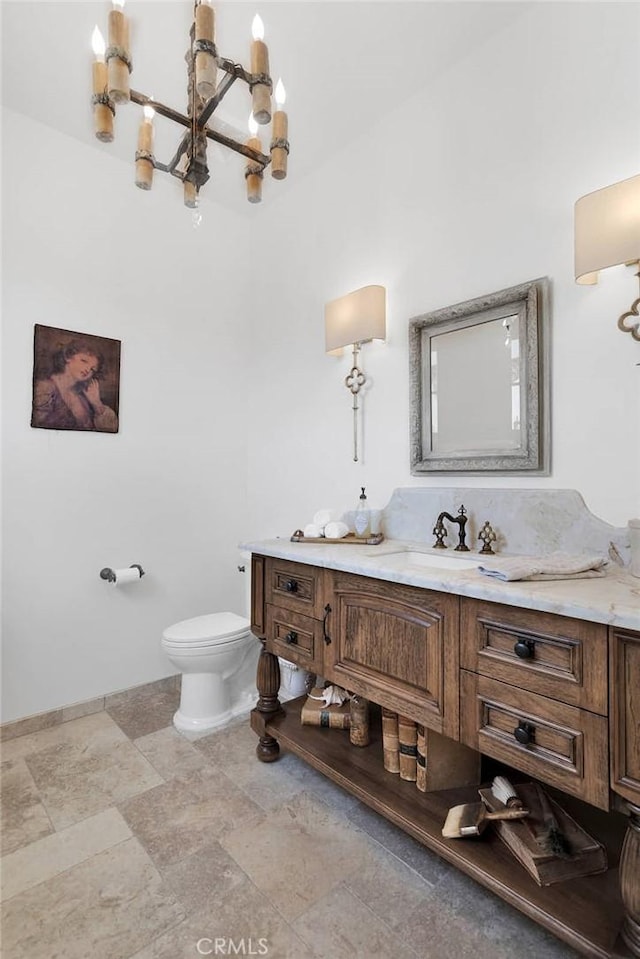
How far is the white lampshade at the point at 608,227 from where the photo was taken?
135cm

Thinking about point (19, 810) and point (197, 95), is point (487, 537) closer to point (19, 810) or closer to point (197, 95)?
point (197, 95)

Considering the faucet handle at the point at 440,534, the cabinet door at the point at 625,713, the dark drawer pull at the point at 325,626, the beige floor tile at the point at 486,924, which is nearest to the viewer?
the cabinet door at the point at 625,713

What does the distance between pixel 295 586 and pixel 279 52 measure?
213cm

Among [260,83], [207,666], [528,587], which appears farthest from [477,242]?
[207,666]

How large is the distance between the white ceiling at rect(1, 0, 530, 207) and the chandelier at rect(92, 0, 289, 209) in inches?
6.0

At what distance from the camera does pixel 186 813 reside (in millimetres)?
1673

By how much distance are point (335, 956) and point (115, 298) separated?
9.20ft

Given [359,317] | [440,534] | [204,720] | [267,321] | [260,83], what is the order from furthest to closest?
[267,321]
[204,720]
[359,317]
[440,534]
[260,83]

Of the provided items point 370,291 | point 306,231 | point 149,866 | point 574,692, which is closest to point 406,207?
point 370,291

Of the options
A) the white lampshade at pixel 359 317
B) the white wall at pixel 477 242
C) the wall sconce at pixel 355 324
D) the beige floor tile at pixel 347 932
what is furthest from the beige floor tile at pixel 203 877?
the white lampshade at pixel 359 317

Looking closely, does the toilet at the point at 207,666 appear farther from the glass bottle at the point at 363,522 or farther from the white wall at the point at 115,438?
the glass bottle at the point at 363,522

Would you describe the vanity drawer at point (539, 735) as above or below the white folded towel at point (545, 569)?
below

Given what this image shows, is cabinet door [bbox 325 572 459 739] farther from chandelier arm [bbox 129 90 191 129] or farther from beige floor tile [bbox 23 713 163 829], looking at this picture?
chandelier arm [bbox 129 90 191 129]
